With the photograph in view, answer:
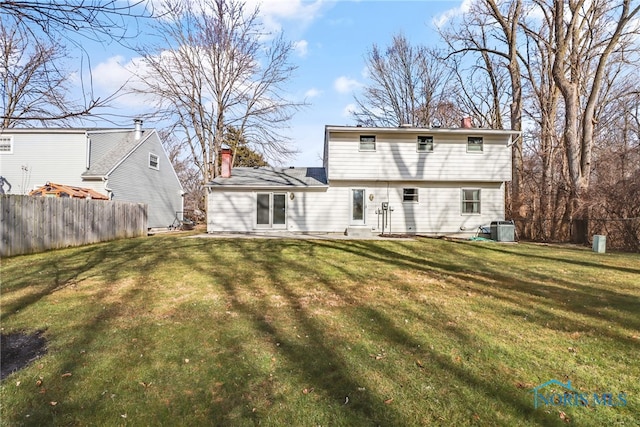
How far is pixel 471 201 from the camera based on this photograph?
15.2 metres

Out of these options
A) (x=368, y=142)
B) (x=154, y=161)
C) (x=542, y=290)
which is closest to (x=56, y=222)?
(x=154, y=161)

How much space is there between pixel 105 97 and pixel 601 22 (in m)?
21.3

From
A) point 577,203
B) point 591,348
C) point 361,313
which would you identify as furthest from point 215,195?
point 577,203

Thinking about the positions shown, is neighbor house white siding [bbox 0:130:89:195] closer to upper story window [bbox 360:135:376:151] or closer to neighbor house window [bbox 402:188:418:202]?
upper story window [bbox 360:135:376:151]

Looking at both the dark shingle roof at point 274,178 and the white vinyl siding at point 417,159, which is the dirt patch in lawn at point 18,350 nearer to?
the dark shingle roof at point 274,178

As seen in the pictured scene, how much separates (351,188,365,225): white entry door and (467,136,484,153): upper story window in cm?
544

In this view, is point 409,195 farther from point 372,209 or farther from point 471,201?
point 471,201

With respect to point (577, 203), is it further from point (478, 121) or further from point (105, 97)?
point (105, 97)

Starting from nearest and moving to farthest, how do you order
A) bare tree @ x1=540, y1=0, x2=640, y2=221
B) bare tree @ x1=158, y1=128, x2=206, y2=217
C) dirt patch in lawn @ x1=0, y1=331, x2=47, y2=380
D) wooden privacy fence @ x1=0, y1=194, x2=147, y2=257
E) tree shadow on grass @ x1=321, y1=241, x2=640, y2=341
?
1. dirt patch in lawn @ x1=0, y1=331, x2=47, y2=380
2. tree shadow on grass @ x1=321, y1=241, x2=640, y2=341
3. wooden privacy fence @ x1=0, y1=194, x2=147, y2=257
4. bare tree @ x1=540, y1=0, x2=640, y2=221
5. bare tree @ x1=158, y1=128, x2=206, y2=217

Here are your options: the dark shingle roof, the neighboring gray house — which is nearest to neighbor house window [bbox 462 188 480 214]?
the dark shingle roof

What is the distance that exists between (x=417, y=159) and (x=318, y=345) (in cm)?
1287

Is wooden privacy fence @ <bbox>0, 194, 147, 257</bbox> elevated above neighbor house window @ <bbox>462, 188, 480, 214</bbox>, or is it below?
below

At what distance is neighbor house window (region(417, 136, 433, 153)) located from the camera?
1490cm

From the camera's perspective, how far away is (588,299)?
5.34 m
